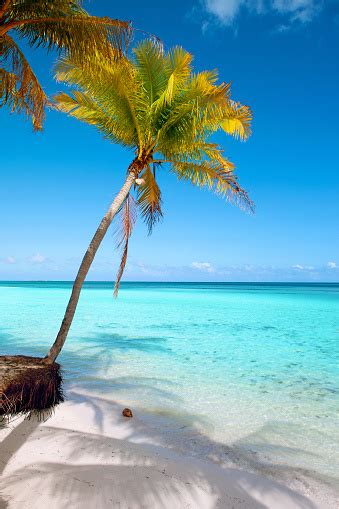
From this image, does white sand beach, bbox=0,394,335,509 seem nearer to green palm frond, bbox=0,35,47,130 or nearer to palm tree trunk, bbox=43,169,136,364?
palm tree trunk, bbox=43,169,136,364

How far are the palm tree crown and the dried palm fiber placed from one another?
317cm

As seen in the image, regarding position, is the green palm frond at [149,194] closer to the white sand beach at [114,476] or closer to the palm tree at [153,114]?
the palm tree at [153,114]

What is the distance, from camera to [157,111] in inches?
281

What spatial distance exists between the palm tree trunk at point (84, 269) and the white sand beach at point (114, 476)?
1.20m

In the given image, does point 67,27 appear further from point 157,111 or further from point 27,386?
point 27,386

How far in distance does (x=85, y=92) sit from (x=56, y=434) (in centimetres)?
620

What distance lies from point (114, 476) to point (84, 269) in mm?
3263

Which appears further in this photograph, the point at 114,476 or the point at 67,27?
the point at 67,27

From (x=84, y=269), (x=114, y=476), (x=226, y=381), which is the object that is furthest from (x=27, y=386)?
(x=226, y=381)

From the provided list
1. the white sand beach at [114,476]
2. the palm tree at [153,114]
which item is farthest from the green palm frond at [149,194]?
the white sand beach at [114,476]

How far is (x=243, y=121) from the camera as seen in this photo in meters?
7.50

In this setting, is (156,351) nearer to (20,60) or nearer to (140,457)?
(140,457)

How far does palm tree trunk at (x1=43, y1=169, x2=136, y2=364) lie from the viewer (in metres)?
5.54

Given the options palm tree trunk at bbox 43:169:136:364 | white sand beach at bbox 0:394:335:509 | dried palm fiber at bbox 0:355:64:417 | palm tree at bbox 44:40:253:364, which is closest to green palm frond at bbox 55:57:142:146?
palm tree at bbox 44:40:253:364
